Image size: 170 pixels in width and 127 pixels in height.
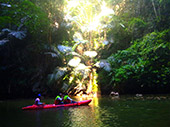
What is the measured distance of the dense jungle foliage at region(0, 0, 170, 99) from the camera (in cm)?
1405

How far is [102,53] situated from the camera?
19359 millimetres

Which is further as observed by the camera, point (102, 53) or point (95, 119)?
point (102, 53)

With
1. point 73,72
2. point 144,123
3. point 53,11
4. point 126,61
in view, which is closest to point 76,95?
point 73,72

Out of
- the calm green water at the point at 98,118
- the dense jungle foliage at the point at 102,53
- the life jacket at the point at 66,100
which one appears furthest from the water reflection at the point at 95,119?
the dense jungle foliage at the point at 102,53

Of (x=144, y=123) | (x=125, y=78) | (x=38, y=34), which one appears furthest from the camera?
(x=38, y=34)

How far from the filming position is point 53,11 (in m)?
17.5

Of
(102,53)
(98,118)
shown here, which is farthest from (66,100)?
(102,53)

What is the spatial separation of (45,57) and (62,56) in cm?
191

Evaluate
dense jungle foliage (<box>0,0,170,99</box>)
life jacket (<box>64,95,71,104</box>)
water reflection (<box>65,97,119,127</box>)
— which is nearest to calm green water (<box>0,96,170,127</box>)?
water reflection (<box>65,97,119,127</box>)

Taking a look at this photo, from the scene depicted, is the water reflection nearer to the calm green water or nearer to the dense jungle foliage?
the calm green water

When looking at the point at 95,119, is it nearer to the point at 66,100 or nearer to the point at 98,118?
the point at 98,118

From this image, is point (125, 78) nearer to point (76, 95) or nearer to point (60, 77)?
point (76, 95)

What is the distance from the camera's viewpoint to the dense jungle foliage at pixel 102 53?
46.1ft

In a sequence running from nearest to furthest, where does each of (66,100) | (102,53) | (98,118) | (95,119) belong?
(95,119), (98,118), (66,100), (102,53)
